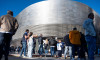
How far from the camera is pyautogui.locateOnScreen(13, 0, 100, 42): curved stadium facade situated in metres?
32.2

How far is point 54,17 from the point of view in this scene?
3316cm

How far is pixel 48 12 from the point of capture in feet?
111

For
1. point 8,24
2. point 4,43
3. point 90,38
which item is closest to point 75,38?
point 90,38

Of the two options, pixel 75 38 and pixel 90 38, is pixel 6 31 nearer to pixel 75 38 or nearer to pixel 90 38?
pixel 75 38

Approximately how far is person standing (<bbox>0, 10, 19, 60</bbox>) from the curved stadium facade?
87.7ft

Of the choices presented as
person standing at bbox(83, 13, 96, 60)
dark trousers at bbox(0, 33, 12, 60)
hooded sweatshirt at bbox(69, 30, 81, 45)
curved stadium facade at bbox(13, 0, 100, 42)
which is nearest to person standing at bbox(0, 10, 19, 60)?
dark trousers at bbox(0, 33, 12, 60)

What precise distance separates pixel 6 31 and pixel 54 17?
94.8 ft

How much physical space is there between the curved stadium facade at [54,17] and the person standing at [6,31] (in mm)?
26719

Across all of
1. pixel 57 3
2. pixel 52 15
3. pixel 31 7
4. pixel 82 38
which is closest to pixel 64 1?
pixel 57 3

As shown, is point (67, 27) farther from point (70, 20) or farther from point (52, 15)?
point (52, 15)

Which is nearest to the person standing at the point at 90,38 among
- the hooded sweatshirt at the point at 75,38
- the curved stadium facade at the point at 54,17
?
the hooded sweatshirt at the point at 75,38

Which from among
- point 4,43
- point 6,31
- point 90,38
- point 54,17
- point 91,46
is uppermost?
point 54,17

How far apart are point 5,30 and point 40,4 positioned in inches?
1232

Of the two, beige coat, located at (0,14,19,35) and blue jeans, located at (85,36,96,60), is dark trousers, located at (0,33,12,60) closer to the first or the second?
beige coat, located at (0,14,19,35)
